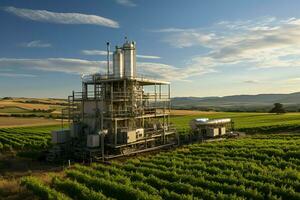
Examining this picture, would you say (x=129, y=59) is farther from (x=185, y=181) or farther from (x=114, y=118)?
(x=185, y=181)

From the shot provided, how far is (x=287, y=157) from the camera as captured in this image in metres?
23.6


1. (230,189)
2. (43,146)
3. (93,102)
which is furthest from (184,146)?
(230,189)

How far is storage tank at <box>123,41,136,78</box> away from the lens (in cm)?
3055

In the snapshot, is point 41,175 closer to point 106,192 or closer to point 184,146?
point 106,192

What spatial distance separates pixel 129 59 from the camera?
31.0m

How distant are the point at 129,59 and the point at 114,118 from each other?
233 inches

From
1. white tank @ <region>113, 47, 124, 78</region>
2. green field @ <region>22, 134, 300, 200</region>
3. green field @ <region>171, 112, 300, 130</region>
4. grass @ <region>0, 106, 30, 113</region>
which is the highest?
white tank @ <region>113, 47, 124, 78</region>

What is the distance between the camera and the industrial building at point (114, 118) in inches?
1094

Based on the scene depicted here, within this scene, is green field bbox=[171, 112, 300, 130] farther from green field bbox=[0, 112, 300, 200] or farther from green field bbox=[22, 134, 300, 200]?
green field bbox=[22, 134, 300, 200]

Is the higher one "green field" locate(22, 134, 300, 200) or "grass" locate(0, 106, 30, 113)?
"grass" locate(0, 106, 30, 113)

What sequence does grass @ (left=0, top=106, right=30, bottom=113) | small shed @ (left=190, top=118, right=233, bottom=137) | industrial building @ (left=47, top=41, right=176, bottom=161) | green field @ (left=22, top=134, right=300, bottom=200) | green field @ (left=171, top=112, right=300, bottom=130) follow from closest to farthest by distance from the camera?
green field @ (left=22, top=134, right=300, bottom=200) → industrial building @ (left=47, top=41, right=176, bottom=161) → small shed @ (left=190, top=118, right=233, bottom=137) → green field @ (left=171, top=112, right=300, bottom=130) → grass @ (left=0, top=106, right=30, bottom=113)

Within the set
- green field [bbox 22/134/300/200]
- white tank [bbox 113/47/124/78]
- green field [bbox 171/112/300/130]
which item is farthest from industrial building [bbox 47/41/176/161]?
green field [bbox 171/112/300/130]

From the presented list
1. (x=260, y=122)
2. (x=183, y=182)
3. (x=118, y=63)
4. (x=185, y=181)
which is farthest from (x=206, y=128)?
(x=260, y=122)

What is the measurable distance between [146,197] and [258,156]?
482 inches
